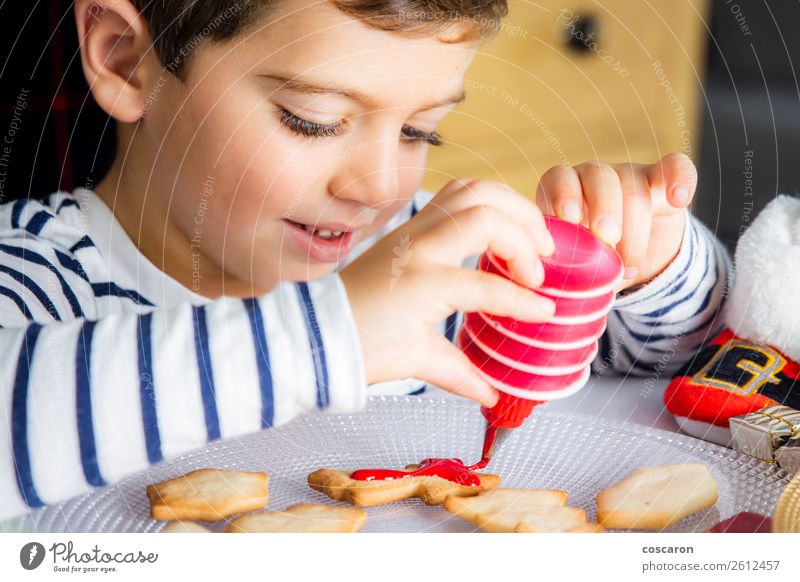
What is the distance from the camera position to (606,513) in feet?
1.07

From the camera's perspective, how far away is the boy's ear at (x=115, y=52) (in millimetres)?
396

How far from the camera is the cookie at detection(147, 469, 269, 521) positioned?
318 millimetres

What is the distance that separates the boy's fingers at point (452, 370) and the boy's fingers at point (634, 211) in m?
0.12

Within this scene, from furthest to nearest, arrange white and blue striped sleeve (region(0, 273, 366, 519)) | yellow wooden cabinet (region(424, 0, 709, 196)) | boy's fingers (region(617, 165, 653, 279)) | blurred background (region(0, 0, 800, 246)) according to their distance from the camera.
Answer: yellow wooden cabinet (region(424, 0, 709, 196)), blurred background (region(0, 0, 800, 246)), boy's fingers (region(617, 165, 653, 279)), white and blue striped sleeve (region(0, 273, 366, 519))

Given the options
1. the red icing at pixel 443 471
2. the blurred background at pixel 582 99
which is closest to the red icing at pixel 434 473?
the red icing at pixel 443 471

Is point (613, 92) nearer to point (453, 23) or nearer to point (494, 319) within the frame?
point (453, 23)

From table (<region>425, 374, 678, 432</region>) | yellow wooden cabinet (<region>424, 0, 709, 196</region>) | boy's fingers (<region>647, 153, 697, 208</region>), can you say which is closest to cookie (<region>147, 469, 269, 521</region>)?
table (<region>425, 374, 678, 432</region>)

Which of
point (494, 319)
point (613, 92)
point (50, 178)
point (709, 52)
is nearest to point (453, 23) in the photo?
point (494, 319)

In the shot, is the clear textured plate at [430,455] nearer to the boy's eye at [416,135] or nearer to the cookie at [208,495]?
the cookie at [208,495]

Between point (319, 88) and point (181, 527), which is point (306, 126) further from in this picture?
point (181, 527)

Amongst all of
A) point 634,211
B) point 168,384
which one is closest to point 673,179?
point 634,211

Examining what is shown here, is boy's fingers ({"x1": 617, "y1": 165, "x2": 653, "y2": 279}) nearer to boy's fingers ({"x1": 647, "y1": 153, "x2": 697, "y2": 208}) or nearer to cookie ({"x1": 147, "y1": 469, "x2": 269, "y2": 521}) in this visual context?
boy's fingers ({"x1": 647, "y1": 153, "x2": 697, "y2": 208})

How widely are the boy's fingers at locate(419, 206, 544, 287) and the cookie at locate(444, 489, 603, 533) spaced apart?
0.09 m

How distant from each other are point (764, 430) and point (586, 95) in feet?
1.89
